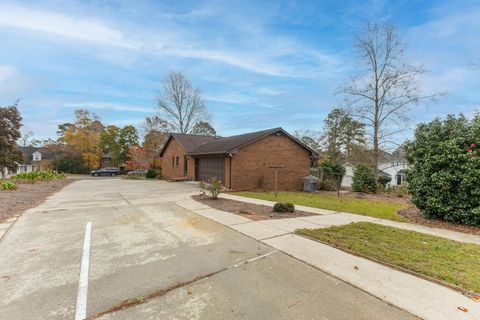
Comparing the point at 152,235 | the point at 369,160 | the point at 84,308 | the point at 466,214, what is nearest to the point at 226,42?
the point at 152,235

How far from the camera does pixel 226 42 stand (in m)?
14.8

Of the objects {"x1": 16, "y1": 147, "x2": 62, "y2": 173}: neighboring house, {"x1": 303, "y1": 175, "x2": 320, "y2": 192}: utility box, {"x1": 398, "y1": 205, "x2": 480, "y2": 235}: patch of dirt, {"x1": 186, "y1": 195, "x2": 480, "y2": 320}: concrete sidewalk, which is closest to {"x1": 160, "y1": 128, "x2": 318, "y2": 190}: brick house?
{"x1": 303, "y1": 175, "x2": 320, "y2": 192}: utility box

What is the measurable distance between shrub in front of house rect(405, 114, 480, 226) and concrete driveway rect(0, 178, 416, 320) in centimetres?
589

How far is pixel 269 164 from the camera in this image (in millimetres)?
18516

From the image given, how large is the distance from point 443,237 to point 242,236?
4605 mm

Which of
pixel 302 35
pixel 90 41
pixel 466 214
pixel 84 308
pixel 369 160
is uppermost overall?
pixel 302 35

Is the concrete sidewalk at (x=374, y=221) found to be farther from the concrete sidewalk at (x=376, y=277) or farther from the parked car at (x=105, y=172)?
the parked car at (x=105, y=172)

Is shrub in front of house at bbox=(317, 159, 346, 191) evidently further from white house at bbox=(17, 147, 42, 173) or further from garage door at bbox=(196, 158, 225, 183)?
white house at bbox=(17, 147, 42, 173)

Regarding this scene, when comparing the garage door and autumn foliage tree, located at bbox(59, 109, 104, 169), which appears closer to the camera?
the garage door

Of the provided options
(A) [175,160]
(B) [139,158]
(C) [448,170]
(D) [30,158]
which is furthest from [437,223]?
(D) [30,158]

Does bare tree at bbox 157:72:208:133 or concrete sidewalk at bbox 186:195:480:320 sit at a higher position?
bare tree at bbox 157:72:208:133

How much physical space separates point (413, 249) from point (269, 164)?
1395cm

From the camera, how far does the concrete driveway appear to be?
2.72 metres

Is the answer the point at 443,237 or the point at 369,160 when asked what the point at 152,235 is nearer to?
the point at 443,237
